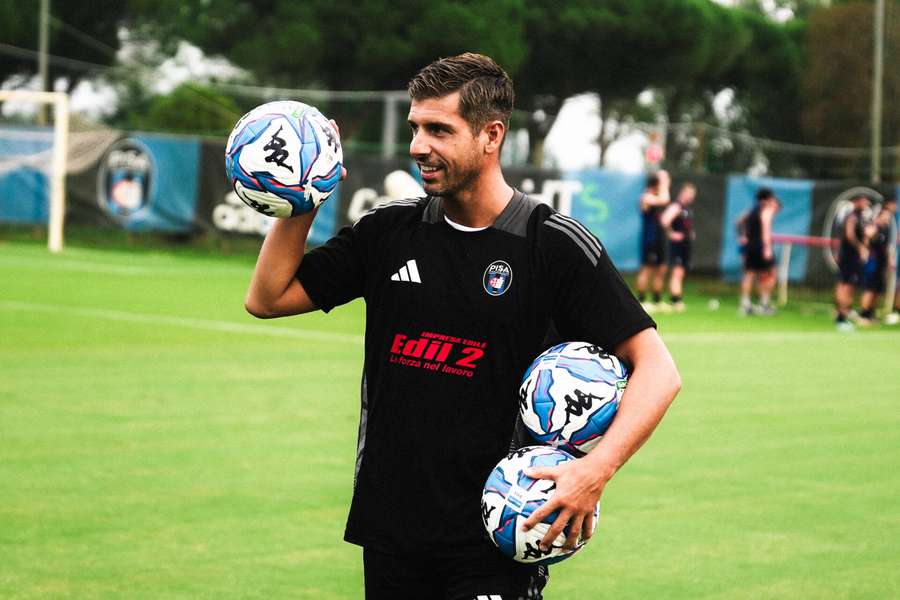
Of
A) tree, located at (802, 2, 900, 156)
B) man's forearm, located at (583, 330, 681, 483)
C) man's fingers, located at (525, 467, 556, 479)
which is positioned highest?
tree, located at (802, 2, 900, 156)

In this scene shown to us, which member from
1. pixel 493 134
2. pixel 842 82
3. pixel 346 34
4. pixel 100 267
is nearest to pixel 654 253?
pixel 100 267

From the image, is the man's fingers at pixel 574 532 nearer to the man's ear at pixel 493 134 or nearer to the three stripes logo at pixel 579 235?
the three stripes logo at pixel 579 235

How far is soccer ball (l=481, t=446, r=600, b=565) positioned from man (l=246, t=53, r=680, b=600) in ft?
0.45

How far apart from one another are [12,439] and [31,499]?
5.49 feet

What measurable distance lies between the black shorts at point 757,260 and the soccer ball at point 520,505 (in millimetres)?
20906

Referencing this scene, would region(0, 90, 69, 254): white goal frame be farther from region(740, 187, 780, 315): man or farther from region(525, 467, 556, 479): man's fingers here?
region(525, 467, 556, 479): man's fingers

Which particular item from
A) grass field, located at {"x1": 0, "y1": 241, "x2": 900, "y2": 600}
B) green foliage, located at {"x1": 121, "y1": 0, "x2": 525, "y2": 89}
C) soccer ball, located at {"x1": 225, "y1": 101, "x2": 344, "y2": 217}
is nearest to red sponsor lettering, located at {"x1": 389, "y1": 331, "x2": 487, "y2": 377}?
soccer ball, located at {"x1": 225, "y1": 101, "x2": 344, "y2": 217}

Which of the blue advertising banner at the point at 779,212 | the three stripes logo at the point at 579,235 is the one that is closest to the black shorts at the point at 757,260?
the blue advertising banner at the point at 779,212

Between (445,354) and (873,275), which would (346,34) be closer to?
(873,275)

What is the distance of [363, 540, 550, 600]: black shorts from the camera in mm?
3998

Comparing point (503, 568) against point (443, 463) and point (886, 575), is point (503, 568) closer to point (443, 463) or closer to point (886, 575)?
point (443, 463)

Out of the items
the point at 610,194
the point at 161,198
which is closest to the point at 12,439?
the point at 610,194

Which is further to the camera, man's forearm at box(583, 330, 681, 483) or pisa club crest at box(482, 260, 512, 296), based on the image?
pisa club crest at box(482, 260, 512, 296)

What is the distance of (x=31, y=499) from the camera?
25.9 feet
